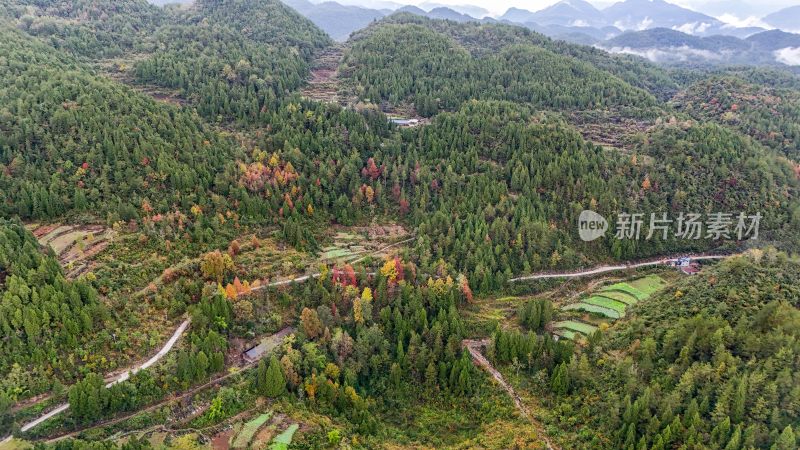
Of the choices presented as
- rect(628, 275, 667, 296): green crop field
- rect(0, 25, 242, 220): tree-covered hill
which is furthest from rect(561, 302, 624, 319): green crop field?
rect(0, 25, 242, 220): tree-covered hill

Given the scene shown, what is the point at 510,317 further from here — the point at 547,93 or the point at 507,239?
the point at 547,93

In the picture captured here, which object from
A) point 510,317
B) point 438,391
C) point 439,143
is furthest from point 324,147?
point 438,391

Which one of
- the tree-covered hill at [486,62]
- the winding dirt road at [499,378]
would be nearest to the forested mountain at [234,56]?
the tree-covered hill at [486,62]

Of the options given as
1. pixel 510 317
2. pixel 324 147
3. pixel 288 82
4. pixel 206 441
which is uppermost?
pixel 288 82

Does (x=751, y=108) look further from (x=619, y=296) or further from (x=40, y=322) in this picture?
(x=40, y=322)

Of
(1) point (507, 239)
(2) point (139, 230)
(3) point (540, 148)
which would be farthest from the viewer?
(3) point (540, 148)

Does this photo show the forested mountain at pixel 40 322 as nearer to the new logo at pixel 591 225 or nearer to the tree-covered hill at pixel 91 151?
the tree-covered hill at pixel 91 151

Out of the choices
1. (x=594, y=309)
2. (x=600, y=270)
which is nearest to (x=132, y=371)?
(x=594, y=309)

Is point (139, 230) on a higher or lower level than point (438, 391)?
higher
